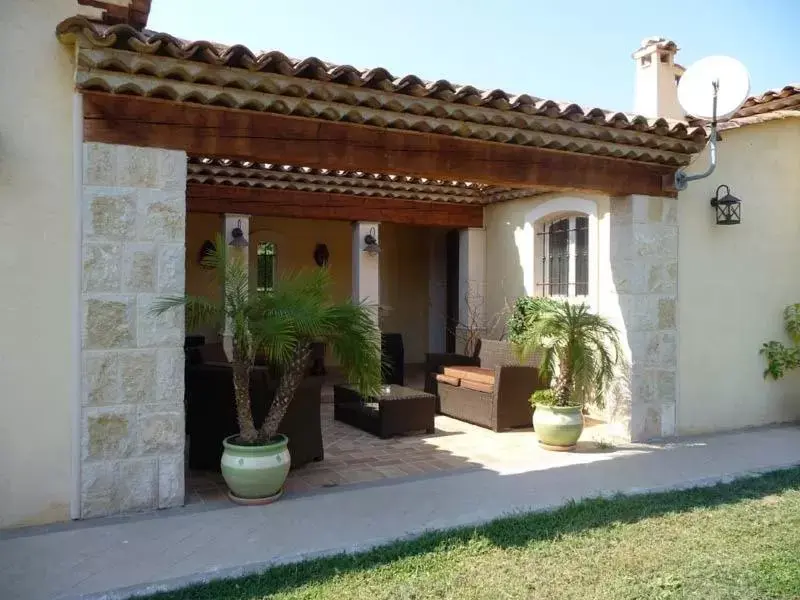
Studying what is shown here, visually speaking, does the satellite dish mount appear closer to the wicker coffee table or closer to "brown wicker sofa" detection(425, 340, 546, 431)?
"brown wicker sofa" detection(425, 340, 546, 431)

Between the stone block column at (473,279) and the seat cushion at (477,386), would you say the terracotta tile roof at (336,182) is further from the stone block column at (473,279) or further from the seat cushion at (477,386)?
the seat cushion at (477,386)

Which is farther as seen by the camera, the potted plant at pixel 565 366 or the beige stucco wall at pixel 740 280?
the beige stucco wall at pixel 740 280

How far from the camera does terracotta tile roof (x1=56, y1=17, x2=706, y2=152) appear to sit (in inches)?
179

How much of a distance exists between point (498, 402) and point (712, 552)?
149 inches

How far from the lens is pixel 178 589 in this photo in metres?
3.72

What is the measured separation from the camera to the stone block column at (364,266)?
1078cm

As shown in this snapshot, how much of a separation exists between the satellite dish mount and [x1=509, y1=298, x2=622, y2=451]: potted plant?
7.20ft

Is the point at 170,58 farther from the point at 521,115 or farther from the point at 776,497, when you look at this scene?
the point at 776,497

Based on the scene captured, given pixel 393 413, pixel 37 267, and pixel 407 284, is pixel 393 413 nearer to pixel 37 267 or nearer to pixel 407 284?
pixel 37 267

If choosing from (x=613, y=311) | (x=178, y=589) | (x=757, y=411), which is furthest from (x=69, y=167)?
(x=757, y=411)

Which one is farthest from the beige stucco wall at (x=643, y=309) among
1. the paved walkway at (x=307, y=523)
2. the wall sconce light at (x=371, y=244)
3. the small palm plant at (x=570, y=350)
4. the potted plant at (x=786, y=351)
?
the wall sconce light at (x=371, y=244)

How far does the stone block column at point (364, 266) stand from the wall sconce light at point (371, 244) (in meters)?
0.03

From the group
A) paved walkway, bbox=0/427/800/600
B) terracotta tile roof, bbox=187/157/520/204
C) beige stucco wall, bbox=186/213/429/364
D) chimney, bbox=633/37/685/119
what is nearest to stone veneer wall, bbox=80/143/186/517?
paved walkway, bbox=0/427/800/600

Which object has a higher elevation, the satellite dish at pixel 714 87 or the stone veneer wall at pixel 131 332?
the satellite dish at pixel 714 87
